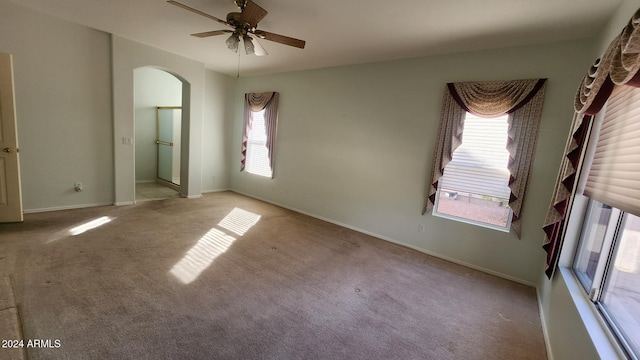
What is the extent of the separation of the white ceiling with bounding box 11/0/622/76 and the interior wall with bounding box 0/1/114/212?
0.94 ft

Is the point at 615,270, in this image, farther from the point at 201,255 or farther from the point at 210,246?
the point at 210,246

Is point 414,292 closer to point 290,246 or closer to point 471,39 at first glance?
point 290,246

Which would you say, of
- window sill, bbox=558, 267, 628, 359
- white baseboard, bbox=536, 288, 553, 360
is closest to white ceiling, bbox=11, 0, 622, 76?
window sill, bbox=558, 267, 628, 359

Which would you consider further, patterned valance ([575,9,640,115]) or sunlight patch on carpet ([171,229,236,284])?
sunlight patch on carpet ([171,229,236,284])

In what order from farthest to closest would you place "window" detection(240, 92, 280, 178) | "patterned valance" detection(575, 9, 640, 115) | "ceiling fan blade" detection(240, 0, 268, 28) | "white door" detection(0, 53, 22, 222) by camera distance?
"window" detection(240, 92, 280, 178) < "white door" detection(0, 53, 22, 222) < "ceiling fan blade" detection(240, 0, 268, 28) < "patterned valance" detection(575, 9, 640, 115)

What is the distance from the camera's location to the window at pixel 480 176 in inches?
117

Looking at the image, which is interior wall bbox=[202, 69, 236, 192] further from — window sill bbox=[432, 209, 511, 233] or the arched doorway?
window sill bbox=[432, 209, 511, 233]

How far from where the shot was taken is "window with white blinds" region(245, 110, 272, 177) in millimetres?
5434

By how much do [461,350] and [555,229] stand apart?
1282 millimetres

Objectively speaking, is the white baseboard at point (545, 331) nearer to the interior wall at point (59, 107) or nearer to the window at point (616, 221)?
the window at point (616, 221)

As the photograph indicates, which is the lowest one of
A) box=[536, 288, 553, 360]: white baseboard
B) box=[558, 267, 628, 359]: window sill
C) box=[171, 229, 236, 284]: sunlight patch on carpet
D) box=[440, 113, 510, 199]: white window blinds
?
box=[171, 229, 236, 284]: sunlight patch on carpet

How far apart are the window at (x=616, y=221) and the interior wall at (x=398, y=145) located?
3.20 ft

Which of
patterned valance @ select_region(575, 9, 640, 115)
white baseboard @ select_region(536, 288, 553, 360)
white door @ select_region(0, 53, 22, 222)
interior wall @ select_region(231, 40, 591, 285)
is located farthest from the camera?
white door @ select_region(0, 53, 22, 222)

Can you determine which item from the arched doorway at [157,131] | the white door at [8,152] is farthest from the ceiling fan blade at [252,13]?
the arched doorway at [157,131]
